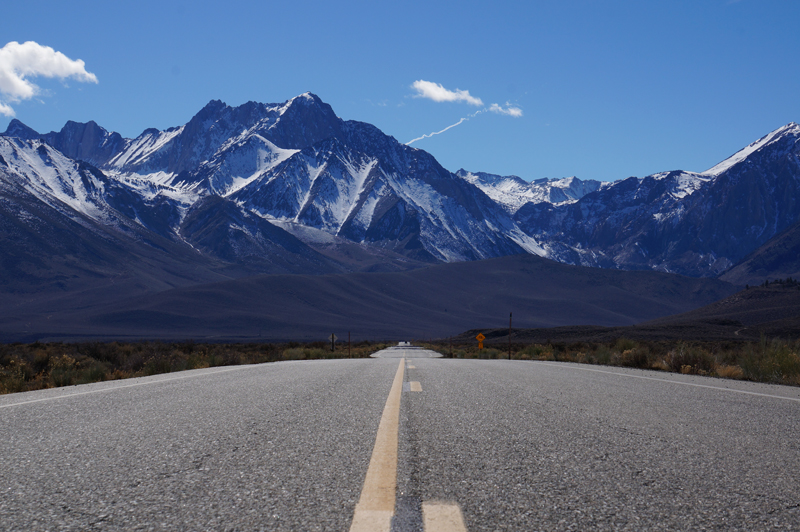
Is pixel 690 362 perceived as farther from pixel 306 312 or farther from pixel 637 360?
pixel 306 312

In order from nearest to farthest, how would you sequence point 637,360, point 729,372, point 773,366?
1. point 773,366
2. point 729,372
3. point 637,360

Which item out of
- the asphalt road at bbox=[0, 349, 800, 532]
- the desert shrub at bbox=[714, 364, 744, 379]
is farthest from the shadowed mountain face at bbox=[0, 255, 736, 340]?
the asphalt road at bbox=[0, 349, 800, 532]

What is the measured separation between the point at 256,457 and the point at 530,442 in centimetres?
197

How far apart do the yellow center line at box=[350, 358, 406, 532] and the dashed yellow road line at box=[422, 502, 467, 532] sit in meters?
0.17

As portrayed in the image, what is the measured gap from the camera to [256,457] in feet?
13.6

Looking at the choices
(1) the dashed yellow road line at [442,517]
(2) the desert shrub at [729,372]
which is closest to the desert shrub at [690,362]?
(2) the desert shrub at [729,372]

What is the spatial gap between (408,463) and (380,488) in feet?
1.87

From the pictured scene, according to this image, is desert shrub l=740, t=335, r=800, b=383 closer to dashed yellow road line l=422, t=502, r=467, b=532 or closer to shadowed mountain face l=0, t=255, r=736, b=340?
dashed yellow road line l=422, t=502, r=467, b=532

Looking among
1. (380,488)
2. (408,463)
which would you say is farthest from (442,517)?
(408,463)

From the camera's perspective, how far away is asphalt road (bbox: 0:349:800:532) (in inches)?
120

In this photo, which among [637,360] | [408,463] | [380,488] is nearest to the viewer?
[380,488]

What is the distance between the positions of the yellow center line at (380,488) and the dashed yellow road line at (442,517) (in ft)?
0.54

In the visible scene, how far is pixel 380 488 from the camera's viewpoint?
3.41 metres

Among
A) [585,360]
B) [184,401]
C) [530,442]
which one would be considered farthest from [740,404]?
[585,360]
